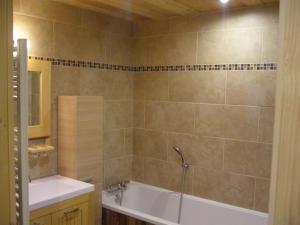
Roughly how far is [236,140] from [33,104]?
186 cm

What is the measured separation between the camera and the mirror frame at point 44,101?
2.68m

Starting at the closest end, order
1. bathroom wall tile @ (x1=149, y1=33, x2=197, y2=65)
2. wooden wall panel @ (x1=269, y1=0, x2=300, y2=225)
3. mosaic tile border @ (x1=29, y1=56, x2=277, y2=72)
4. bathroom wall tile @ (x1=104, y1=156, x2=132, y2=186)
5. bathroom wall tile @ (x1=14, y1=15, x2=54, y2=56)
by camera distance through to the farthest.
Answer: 1. wooden wall panel @ (x1=269, y1=0, x2=300, y2=225)
2. bathroom wall tile @ (x1=14, y1=15, x2=54, y2=56)
3. mosaic tile border @ (x1=29, y1=56, x2=277, y2=72)
4. bathroom wall tile @ (x1=149, y1=33, x2=197, y2=65)
5. bathroom wall tile @ (x1=104, y1=156, x2=132, y2=186)

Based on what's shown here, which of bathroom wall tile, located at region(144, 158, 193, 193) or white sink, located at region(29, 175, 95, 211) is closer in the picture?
white sink, located at region(29, 175, 95, 211)

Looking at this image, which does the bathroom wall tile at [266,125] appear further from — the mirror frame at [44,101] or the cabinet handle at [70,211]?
the mirror frame at [44,101]

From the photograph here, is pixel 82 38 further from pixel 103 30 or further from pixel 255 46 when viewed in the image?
pixel 255 46

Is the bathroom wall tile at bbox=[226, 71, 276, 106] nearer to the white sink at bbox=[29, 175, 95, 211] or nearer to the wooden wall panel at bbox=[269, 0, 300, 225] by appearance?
the white sink at bbox=[29, 175, 95, 211]

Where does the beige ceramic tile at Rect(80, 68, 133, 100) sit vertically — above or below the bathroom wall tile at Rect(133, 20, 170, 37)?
below

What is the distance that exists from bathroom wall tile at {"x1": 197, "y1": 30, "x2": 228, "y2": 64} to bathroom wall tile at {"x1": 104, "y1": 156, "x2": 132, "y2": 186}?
140cm

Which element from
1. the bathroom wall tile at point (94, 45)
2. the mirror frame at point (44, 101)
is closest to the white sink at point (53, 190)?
the mirror frame at point (44, 101)

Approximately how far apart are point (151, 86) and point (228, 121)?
959 millimetres

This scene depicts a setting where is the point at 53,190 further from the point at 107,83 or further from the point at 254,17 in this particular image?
the point at 254,17

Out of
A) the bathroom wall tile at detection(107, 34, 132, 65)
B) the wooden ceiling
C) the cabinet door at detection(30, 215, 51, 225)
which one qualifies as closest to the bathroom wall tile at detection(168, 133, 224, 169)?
the bathroom wall tile at detection(107, 34, 132, 65)

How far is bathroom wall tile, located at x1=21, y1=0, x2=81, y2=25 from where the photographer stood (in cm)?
261

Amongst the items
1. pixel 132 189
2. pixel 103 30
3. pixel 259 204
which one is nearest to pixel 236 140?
pixel 259 204
